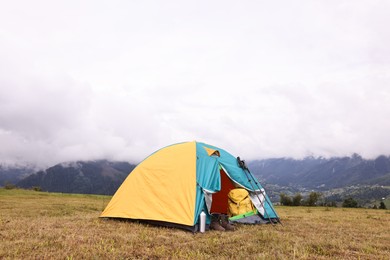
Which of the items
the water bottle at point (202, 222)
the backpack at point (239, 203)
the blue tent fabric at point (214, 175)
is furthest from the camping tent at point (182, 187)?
the backpack at point (239, 203)

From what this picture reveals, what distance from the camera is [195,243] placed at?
31.3ft

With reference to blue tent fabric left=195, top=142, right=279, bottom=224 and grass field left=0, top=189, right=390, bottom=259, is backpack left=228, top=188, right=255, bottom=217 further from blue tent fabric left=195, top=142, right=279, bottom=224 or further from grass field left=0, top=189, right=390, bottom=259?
grass field left=0, top=189, right=390, bottom=259

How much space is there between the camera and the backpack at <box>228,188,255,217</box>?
47.4 ft

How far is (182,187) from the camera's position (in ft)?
43.1

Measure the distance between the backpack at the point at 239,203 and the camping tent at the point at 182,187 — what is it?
0.37 meters

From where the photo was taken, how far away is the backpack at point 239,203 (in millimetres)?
14453

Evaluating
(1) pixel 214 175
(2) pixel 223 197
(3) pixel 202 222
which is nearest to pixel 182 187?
(1) pixel 214 175

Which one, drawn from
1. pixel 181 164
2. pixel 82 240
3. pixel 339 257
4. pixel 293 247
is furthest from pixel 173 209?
pixel 339 257

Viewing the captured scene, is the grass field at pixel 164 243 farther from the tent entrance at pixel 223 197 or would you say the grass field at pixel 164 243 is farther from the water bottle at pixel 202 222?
the tent entrance at pixel 223 197

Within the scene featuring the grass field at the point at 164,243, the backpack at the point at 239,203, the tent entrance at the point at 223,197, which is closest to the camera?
the grass field at the point at 164,243

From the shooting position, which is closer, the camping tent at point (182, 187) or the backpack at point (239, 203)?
the camping tent at point (182, 187)

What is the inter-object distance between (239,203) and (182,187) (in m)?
3.04

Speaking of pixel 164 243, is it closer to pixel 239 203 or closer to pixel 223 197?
pixel 239 203

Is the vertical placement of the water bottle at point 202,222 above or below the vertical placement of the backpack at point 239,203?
below
